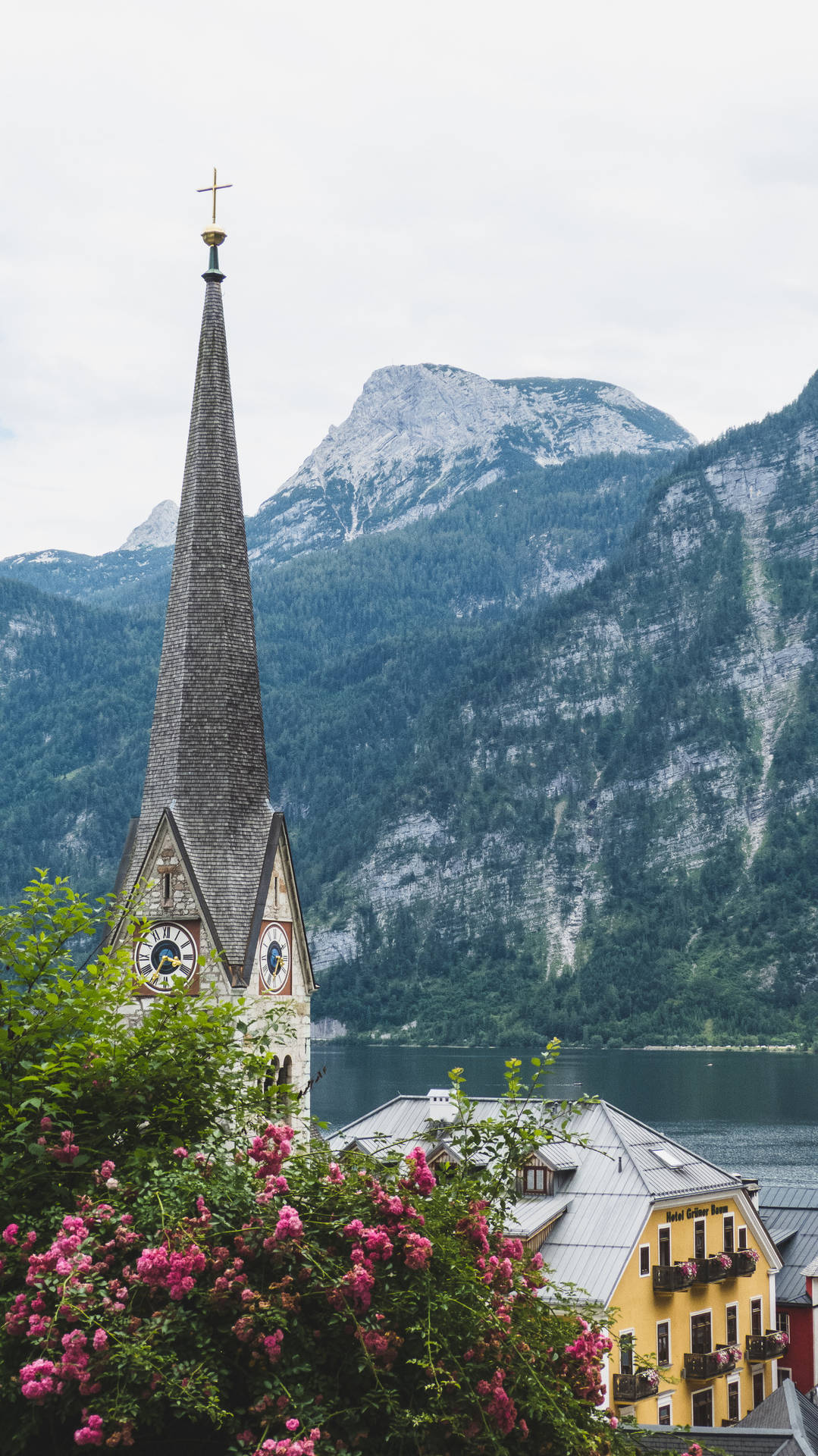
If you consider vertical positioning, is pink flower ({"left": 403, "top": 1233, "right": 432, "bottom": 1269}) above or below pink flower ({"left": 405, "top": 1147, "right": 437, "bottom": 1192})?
below

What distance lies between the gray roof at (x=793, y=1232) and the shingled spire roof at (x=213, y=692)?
36.7m

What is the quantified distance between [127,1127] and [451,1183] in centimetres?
296

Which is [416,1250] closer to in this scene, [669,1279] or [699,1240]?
[669,1279]

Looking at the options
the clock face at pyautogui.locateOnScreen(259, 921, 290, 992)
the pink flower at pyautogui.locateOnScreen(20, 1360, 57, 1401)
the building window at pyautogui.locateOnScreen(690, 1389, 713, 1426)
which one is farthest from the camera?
the building window at pyautogui.locateOnScreen(690, 1389, 713, 1426)

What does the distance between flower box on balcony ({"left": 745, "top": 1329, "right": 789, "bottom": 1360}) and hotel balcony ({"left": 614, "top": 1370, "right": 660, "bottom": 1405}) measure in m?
7.52

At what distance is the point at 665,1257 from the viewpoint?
5062cm

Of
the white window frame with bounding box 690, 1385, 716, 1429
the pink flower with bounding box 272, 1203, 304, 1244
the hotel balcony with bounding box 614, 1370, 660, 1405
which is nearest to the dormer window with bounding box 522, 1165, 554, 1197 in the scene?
the hotel balcony with bounding box 614, 1370, 660, 1405

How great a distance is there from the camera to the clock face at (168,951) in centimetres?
2789

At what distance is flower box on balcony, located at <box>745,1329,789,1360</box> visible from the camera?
5284 cm

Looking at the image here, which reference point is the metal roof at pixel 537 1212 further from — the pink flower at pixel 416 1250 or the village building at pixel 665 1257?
the pink flower at pixel 416 1250

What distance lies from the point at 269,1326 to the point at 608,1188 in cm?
4195

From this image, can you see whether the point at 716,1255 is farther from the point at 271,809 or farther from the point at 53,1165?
the point at 53,1165

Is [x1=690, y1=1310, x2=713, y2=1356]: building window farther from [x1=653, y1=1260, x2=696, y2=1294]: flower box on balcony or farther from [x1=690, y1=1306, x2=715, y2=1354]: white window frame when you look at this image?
[x1=653, y1=1260, x2=696, y2=1294]: flower box on balcony

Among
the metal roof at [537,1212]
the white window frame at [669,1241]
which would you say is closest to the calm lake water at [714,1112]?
the white window frame at [669,1241]
